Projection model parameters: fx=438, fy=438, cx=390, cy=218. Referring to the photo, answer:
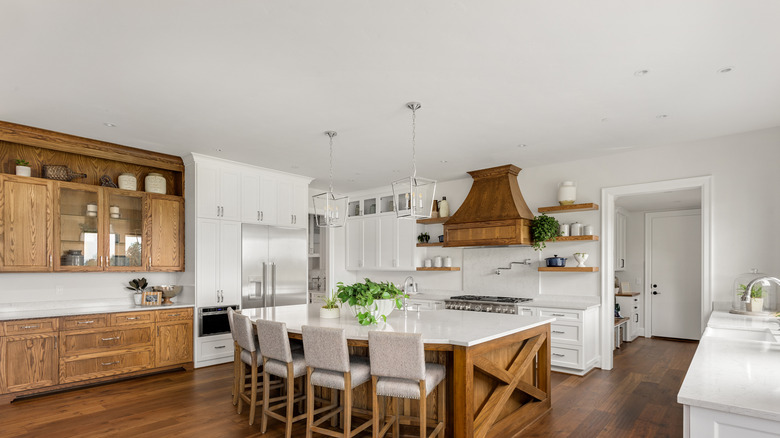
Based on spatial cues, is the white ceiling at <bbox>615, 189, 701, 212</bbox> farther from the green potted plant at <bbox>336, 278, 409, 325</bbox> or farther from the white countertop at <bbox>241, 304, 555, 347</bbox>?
the green potted plant at <bbox>336, 278, 409, 325</bbox>

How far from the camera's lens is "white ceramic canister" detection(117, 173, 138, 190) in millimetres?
5289

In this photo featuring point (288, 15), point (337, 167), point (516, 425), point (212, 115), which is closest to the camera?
point (288, 15)

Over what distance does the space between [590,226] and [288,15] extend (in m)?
4.61

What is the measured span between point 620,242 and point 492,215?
324cm

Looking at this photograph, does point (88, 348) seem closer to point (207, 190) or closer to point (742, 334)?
point (207, 190)

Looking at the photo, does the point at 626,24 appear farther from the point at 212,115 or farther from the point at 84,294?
the point at 84,294

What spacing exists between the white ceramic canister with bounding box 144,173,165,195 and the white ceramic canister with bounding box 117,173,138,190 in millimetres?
166

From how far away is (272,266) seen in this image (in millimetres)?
6250

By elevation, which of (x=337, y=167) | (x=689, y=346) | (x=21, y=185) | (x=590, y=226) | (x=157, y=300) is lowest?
(x=689, y=346)

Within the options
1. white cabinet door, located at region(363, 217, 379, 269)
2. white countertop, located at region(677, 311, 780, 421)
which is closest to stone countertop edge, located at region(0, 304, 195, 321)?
white cabinet door, located at region(363, 217, 379, 269)

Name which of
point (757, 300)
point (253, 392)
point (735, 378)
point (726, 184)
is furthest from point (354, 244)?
point (735, 378)

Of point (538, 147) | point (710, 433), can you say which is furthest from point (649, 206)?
point (710, 433)

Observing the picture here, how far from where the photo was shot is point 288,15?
238cm

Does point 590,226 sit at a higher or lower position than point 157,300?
higher
